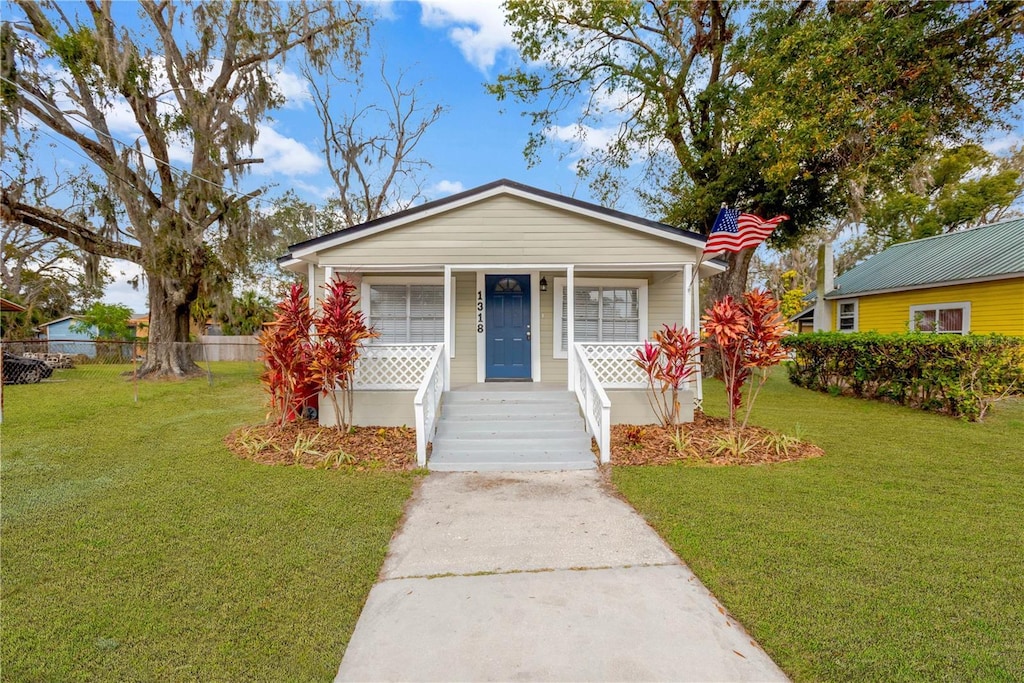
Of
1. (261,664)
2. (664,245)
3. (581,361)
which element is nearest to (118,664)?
(261,664)

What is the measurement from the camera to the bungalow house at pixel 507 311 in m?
7.04

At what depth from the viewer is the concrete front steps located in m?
6.08

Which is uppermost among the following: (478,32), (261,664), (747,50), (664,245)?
(478,32)

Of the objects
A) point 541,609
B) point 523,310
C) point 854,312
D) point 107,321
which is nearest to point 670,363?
point 523,310

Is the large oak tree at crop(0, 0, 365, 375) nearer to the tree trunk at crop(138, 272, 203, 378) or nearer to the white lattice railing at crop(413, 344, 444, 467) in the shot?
the tree trunk at crop(138, 272, 203, 378)

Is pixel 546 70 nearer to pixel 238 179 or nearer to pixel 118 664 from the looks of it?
pixel 238 179

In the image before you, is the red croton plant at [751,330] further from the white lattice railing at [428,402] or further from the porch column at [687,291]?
the white lattice railing at [428,402]

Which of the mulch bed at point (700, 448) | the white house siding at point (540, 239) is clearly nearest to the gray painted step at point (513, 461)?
the mulch bed at point (700, 448)

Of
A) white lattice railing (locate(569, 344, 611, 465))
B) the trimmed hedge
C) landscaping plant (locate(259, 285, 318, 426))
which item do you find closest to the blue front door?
white lattice railing (locate(569, 344, 611, 465))

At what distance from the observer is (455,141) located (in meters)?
22.5

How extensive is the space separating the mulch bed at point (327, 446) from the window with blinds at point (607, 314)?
4233mm

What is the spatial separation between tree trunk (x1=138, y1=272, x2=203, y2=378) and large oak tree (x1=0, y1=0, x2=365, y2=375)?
35 millimetres

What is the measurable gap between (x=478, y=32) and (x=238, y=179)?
31.2ft

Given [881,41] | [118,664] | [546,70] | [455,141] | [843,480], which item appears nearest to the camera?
[118,664]
